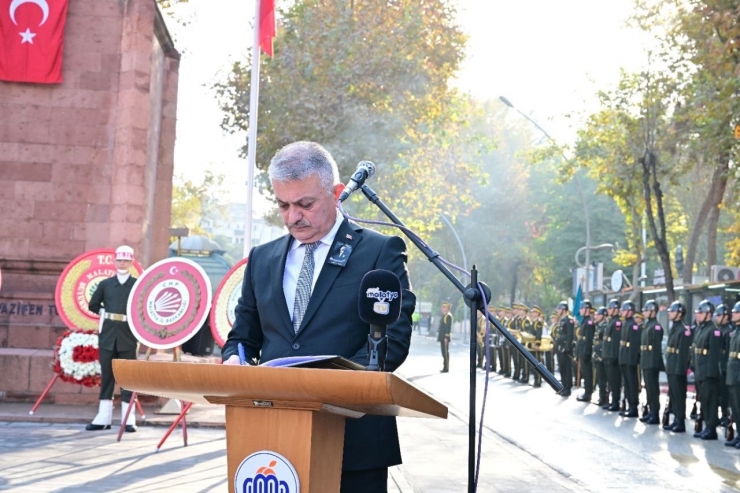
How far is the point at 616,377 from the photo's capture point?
72.7ft

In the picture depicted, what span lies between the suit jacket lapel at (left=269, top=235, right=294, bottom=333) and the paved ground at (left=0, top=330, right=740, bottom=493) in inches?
207

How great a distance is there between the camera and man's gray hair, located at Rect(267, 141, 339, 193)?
3822 millimetres

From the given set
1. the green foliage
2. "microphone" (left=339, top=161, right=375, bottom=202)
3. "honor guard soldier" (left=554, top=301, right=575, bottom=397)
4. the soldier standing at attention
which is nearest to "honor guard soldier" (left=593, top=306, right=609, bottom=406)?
"honor guard soldier" (left=554, top=301, right=575, bottom=397)

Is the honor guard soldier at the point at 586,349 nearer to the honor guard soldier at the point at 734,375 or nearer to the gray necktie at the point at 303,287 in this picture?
the honor guard soldier at the point at 734,375

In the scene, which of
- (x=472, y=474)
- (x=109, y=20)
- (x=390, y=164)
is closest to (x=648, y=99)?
(x=390, y=164)

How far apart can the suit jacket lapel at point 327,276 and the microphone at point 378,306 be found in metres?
0.42

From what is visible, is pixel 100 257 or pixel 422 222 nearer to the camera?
pixel 100 257

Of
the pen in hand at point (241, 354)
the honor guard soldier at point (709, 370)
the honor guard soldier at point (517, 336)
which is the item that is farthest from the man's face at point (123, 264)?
the honor guard soldier at point (517, 336)

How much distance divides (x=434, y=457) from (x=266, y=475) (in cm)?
943

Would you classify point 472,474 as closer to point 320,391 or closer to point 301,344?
point 301,344

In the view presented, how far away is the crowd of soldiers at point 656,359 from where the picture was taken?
665 inches

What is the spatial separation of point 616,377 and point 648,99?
10505 millimetres

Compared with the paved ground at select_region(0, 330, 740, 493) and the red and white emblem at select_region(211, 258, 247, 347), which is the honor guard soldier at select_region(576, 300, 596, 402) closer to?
the paved ground at select_region(0, 330, 740, 493)

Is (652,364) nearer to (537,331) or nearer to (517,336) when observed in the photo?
(537,331)
